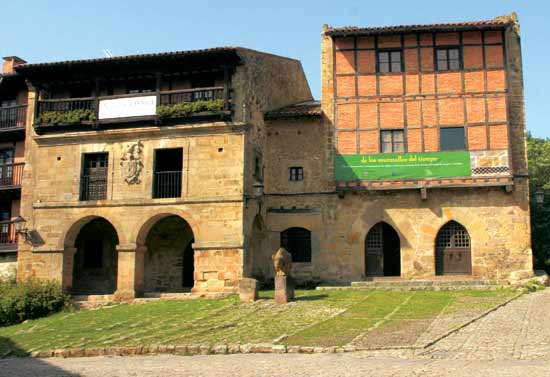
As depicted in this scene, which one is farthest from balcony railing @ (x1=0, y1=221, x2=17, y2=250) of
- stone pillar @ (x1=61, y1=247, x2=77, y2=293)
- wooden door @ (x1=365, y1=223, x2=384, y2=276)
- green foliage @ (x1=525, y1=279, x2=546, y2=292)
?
green foliage @ (x1=525, y1=279, x2=546, y2=292)

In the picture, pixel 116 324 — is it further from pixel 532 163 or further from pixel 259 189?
pixel 532 163

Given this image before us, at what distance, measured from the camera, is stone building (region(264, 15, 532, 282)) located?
77.6 ft

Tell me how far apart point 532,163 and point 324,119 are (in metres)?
15.8

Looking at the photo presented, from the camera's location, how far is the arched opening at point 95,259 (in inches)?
1008

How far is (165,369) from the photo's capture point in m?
11.7

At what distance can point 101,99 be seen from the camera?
24.4 metres

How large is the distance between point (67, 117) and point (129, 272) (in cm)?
Answer: 669

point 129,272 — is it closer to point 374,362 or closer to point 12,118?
point 12,118

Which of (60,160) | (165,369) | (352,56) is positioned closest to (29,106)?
(60,160)

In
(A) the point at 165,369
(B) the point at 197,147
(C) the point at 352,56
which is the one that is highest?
(C) the point at 352,56

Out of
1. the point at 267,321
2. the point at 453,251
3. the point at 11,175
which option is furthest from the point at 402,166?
the point at 11,175

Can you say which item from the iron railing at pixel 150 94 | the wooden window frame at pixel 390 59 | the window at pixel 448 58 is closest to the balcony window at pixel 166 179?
the iron railing at pixel 150 94

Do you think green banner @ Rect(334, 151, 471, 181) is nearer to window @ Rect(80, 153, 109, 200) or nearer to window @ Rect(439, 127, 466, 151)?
window @ Rect(439, 127, 466, 151)

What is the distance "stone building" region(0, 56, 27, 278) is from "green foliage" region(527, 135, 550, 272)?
22.7 meters
